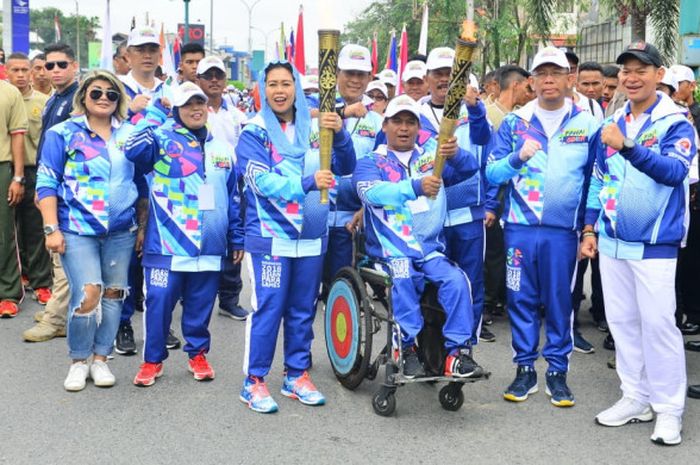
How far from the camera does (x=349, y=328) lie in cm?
518

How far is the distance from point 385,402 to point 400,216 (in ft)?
3.45

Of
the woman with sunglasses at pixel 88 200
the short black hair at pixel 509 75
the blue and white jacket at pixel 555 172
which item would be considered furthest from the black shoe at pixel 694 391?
the woman with sunglasses at pixel 88 200

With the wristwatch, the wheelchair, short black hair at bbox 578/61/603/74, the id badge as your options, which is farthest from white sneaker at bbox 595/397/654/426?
short black hair at bbox 578/61/603/74

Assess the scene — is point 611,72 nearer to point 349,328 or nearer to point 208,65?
point 208,65

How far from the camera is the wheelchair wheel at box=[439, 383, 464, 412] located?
4.89 metres

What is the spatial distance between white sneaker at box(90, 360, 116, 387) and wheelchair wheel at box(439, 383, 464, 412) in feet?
6.62

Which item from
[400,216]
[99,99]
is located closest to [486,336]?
[400,216]

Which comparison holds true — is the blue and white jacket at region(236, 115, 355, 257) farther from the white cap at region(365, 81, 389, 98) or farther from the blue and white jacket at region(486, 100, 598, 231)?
the white cap at region(365, 81, 389, 98)

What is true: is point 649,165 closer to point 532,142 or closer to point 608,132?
point 608,132

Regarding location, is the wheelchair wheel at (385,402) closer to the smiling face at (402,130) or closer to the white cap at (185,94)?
the smiling face at (402,130)

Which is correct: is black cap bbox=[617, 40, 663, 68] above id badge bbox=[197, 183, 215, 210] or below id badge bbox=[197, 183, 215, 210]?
above

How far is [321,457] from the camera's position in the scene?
4.23 m

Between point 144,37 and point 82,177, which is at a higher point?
point 144,37

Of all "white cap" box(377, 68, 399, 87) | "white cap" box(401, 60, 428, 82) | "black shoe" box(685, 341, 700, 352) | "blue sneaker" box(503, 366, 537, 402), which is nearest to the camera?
"blue sneaker" box(503, 366, 537, 402)
